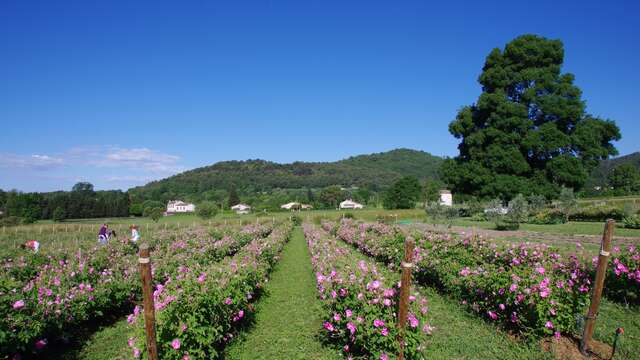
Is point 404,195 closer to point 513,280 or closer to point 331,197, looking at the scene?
point 331,197

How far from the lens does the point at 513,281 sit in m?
5.69

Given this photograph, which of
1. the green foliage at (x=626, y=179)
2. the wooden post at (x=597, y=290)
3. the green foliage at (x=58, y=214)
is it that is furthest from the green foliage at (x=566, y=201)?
the green foliage at (x=58, y=214)

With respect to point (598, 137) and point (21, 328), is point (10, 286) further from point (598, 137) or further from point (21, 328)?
point (598, 137)

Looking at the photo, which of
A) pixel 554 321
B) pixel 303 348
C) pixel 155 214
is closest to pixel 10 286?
pixel 303 348

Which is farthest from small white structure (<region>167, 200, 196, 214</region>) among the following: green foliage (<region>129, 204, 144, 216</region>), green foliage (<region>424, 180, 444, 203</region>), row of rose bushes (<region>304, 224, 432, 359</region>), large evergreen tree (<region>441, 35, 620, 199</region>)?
row of rose bushes (<region>304, 224, 432, 359</region>)

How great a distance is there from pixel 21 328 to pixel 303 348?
4075 mm

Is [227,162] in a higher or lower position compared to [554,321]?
higher

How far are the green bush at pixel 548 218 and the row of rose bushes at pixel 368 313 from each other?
23275 mm

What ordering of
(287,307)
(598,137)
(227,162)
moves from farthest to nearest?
(227,162)
(598,137)
(287,307)

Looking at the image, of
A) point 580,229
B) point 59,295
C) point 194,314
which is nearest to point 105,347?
point 59,295

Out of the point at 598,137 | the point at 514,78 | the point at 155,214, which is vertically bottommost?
the point at 155,214

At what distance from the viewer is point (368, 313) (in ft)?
15.7

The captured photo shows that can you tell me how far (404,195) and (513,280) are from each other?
76.7 m

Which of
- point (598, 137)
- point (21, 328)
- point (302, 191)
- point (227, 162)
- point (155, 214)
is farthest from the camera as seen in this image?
point (227, 162)
